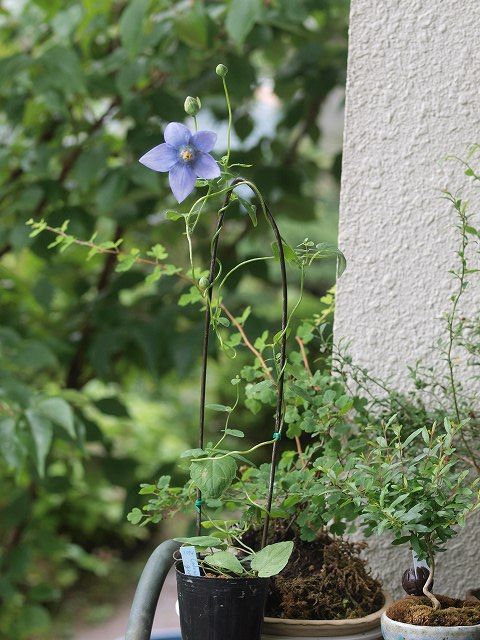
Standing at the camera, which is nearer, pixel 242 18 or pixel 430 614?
pixel 430 614

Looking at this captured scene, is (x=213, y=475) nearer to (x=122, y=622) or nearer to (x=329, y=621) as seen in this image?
(x=329, y=621)

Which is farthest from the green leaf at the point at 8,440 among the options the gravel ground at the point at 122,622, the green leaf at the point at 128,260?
the gravel ground at the point at 122,622

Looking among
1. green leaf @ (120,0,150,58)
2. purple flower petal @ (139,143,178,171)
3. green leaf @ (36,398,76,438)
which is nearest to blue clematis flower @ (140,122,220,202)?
purple flower petal @ (139,143,178,171)

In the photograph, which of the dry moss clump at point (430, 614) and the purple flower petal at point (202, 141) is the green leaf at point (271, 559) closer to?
the dry moss clump at point (430, 614)

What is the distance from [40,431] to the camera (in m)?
1.62

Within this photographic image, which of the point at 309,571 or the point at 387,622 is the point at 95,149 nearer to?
the point at 309,571

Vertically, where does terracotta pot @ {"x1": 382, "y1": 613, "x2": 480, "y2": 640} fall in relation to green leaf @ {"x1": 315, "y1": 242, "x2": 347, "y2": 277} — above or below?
below

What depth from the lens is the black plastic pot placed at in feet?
2.79

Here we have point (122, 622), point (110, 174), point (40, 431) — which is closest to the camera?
point (40, 431)

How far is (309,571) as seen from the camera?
994mm

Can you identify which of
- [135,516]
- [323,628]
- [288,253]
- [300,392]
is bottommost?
[323,628]

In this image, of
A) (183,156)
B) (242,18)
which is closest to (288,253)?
(183,156)

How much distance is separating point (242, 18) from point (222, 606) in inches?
48.0

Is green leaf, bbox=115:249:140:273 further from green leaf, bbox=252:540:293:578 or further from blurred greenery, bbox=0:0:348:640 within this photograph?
blurred greenery, bbox=0:0:348:640
